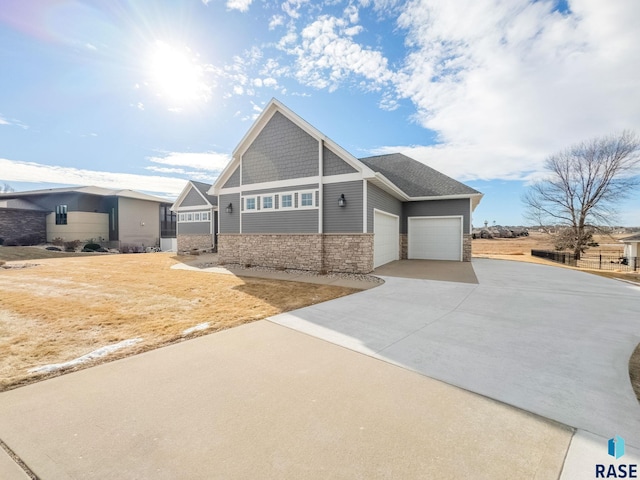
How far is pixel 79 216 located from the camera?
26406 millimetres

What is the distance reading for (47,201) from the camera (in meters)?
27.6

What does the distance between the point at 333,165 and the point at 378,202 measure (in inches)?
109

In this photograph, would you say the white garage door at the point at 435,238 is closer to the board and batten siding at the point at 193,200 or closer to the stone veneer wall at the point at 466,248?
the stone veneer wall at the point at 466,248

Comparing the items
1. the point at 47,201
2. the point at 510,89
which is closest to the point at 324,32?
the point at 510,89

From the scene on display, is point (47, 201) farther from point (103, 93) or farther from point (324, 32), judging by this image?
point (324, 32)

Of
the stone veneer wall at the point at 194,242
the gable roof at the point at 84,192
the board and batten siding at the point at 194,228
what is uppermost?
the gable roof at the point at 84,192

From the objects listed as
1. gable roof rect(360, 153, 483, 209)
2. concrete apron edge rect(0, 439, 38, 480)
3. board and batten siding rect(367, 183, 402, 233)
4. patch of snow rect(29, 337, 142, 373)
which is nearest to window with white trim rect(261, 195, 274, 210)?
board and batten siding rect(367, 183, 402, 233)

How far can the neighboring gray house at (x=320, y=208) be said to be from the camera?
1134 centimetres

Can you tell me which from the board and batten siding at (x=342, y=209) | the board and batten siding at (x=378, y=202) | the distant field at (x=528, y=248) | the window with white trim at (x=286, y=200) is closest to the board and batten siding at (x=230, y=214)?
the window with white trim at (x=286, y=200)

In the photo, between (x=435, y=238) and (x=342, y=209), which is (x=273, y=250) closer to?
(x=342, y=209)

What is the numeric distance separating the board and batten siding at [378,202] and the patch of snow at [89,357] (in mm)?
8887

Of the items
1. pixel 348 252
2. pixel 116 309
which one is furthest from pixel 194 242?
pixel 116 309

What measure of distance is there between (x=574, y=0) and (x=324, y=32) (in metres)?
7.29

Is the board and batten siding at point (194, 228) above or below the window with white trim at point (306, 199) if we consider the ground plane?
below
